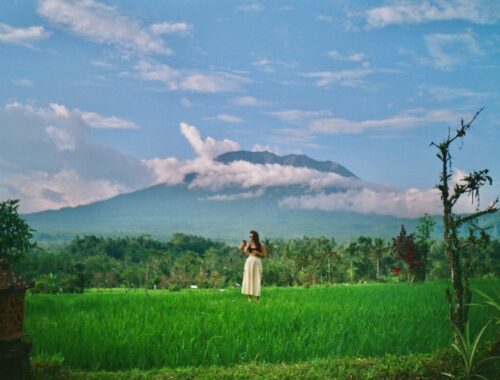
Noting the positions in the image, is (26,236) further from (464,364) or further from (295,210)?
(295,210)

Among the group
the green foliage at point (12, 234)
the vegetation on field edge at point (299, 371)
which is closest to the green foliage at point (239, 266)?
the green foliage at point (12, 234)

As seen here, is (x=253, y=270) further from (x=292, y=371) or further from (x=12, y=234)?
(x=292, y=371)

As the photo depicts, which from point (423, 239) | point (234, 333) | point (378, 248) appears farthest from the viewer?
point (378, 248)

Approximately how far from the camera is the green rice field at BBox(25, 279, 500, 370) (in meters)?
7.34

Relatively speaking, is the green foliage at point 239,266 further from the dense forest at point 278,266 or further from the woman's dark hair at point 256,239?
the woman's dark hair at point 256,239

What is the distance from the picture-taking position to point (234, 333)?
8219 millimetres

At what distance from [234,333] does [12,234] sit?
25.9 feet

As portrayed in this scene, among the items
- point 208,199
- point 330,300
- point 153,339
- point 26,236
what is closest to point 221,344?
point 153,339

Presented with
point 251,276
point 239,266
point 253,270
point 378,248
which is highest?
point 378,248

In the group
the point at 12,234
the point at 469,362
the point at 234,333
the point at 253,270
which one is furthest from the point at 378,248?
the point at 469,362

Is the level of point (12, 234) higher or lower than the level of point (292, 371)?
higher

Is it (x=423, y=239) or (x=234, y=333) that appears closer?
(x=234, y=333)

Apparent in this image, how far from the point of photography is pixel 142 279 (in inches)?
1184

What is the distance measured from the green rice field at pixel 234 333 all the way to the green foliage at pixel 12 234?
8.26 ft
